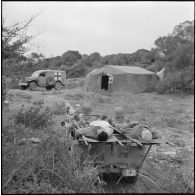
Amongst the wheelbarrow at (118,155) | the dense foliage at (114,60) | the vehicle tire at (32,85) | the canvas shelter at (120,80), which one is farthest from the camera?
the vehicle tire at (32,85)

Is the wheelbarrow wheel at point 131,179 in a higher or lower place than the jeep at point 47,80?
lower

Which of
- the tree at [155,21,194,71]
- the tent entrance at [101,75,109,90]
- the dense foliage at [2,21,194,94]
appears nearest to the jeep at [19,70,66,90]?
the dense foliage at [2,21,194,94]

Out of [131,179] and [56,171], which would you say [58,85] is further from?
[56,171]

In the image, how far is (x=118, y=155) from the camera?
128 inches

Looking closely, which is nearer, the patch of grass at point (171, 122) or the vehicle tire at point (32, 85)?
the patch of grass at point (171, 122)

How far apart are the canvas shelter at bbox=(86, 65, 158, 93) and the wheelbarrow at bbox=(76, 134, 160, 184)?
48.1ft

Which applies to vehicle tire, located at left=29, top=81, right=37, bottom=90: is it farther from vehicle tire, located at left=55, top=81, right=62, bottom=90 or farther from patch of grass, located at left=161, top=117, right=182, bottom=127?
patch of grass, located at left=161, top=117, right=182, bottom=127

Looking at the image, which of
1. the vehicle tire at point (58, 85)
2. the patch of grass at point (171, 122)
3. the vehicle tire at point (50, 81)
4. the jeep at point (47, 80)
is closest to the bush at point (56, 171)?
the patch of grass at point (171, 122)

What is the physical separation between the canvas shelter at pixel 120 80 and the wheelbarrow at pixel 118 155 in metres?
14.7

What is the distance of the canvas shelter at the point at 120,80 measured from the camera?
1789 centimetres

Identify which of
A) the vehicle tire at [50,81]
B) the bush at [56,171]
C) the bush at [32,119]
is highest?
the vehicle tire at [50,81]

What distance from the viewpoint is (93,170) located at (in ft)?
9.53

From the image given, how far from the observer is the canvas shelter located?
17891mm

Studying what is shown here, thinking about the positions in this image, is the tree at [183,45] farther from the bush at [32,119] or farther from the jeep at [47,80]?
the jeep at [47,80]
